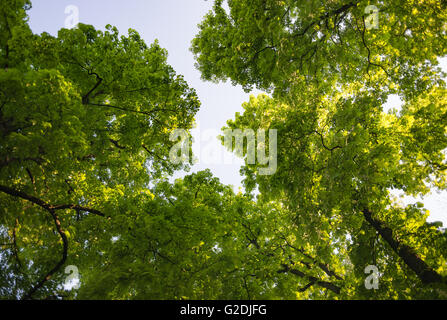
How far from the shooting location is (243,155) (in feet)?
34.5

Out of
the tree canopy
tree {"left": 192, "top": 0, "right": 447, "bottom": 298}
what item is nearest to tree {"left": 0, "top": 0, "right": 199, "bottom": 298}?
the tree canopy

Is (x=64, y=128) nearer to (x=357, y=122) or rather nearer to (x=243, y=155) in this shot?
(x=243, y=155)

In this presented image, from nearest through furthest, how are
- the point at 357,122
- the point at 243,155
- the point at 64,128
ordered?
the point at 64,128
the point at 357,122
the point at 243,155

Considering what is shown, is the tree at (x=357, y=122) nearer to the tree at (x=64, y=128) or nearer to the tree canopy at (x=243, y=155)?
the tree canopy at (x=243, y=155)

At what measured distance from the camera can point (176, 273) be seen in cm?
576

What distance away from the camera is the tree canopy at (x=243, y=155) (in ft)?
19.4

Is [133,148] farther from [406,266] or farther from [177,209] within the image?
[406,266]

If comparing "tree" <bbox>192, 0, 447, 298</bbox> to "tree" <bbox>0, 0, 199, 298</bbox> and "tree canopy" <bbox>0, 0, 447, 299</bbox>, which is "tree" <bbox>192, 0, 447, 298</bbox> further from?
"tree" <bbox>0, 0, 199, 298</bbox>

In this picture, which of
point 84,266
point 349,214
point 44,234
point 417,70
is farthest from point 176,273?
point 417,70

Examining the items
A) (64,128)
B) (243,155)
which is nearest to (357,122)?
A: (243,155)

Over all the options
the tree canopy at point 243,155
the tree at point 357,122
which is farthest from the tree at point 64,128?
the tree at point 357,122

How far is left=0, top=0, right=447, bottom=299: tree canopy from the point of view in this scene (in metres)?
5.91

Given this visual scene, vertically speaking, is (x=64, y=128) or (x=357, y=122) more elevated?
(x=357, y=122)
